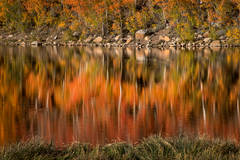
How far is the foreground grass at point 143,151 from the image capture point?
787 cm

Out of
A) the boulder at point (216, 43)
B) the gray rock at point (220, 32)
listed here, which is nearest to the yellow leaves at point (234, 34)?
the boulder at point (216, 43)

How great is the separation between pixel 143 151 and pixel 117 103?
866 centimetres

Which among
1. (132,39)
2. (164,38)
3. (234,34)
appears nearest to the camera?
(234,34)

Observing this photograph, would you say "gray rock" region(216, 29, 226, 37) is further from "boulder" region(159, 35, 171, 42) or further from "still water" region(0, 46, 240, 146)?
"still water" region(0, 46, 240, 146)

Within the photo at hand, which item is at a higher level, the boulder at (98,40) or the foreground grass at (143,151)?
the boulder at (98,40)

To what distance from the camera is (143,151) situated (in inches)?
342

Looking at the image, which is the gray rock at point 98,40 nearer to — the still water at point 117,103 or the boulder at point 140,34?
the boulder at point 140,34

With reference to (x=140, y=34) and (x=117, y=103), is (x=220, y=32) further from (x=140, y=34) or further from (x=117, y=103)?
(x=117, y=103)

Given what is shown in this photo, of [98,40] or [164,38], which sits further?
[98,40]

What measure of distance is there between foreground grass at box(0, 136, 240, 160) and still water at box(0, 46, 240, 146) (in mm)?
1902

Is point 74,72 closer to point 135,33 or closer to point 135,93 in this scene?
point 135,93

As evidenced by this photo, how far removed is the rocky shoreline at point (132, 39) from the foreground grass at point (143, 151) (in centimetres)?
4865

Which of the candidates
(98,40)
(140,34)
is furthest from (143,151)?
(98,40)

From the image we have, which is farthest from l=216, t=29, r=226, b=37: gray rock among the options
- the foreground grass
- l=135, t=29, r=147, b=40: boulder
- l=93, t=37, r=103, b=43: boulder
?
the foreground grass
